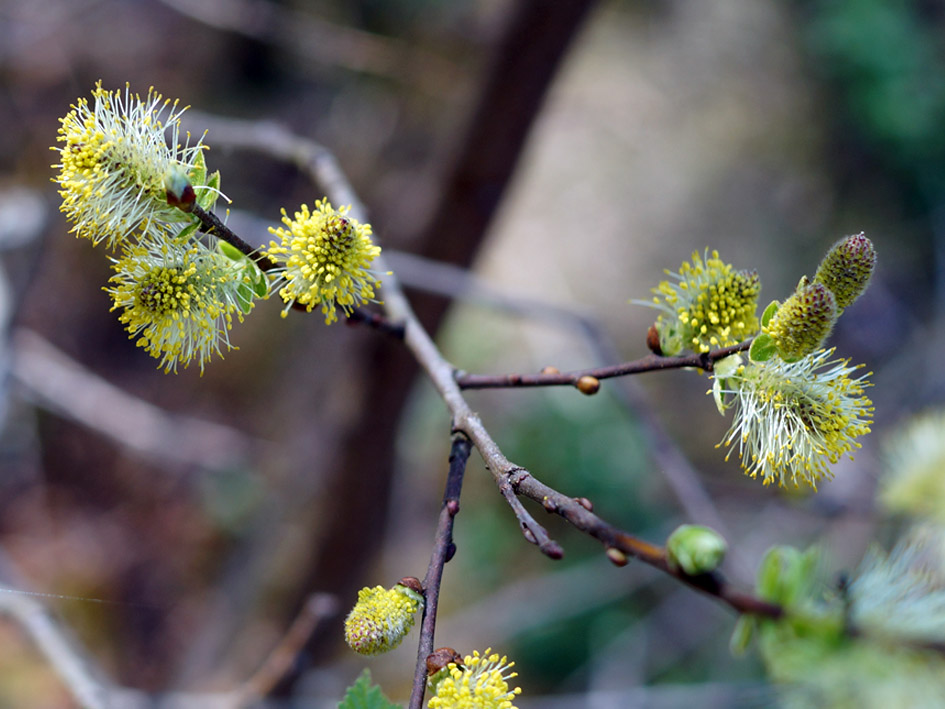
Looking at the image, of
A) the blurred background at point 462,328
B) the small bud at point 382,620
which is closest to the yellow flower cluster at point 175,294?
the small bud at point 382,620

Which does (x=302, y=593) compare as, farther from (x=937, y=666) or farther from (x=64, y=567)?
(x=937, y=666)

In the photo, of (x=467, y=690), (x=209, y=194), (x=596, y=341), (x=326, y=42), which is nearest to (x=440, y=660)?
(x=467, y=690)

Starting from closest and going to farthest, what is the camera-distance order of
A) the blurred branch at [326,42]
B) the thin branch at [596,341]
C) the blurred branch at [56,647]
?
the blurred branch at [56,647] → the thin branch at [596,341] → the blurred branch at [326,42]

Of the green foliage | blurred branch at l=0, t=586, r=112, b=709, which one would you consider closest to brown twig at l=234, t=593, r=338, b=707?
blurred branch at l=0, t=586, r=112, b=709

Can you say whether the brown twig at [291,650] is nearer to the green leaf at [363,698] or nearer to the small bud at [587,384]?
the green leaf at [363,698]

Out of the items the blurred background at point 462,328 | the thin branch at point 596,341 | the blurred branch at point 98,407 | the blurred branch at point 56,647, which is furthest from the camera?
the blurred branch at point 98,407

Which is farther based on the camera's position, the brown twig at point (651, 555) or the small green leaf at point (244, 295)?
the small green leaf at point (244, 295)

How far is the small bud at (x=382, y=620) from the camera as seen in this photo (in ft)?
2.16

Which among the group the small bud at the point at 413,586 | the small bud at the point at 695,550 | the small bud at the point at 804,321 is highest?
the small bud at the point at 804,321

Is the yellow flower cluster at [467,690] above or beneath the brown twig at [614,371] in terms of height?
beneath

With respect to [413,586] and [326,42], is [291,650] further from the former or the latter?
[326,42]

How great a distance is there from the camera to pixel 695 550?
51 centimetres

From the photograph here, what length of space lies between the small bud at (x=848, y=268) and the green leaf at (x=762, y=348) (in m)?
0.07

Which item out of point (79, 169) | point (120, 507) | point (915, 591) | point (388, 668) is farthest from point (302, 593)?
point (915, 591)
